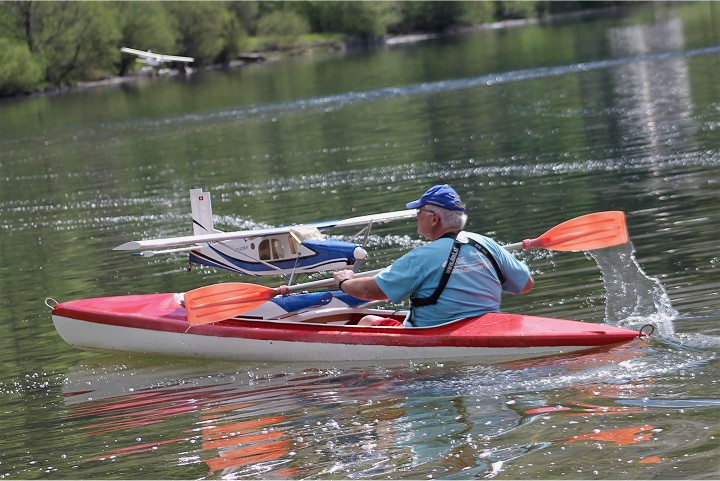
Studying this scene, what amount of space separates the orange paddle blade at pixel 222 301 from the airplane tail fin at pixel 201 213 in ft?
6.98

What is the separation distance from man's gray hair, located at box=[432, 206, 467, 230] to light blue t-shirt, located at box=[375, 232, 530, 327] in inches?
5.3

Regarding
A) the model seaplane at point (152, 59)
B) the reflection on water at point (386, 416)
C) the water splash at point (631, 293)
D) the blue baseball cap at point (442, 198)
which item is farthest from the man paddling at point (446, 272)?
the model seaplane at point (152, 59)

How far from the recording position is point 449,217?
9.77 m

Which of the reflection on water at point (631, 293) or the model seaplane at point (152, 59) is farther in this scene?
the model seaplane at point (152, 59)

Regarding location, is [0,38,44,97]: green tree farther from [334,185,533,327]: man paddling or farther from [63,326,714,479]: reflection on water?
[334,185,533,327]: man paddling

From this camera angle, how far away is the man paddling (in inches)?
385

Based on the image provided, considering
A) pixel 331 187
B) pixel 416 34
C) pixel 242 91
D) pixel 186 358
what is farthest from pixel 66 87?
pixel 186 358

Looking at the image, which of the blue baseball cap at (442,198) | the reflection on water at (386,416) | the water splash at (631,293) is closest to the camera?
the reflection on water at (386,416)

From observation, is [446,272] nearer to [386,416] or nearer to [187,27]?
[386,416]

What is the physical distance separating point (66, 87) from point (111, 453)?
75601 millimetres

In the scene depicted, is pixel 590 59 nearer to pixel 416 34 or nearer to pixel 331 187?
pixel 331 187

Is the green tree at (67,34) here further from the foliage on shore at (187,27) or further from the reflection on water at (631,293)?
the reflection on water at (631,293)

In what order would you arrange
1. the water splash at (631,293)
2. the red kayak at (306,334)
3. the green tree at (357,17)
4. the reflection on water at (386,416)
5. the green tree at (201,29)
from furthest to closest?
1. the green tree at (357,17)
2. the green tree at (201,29)
3. the water splash at (631,293)
4. the red kayak at (306,334)
5. the reflection on water at (386,416)

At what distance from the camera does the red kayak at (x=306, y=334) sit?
10.2 metres
